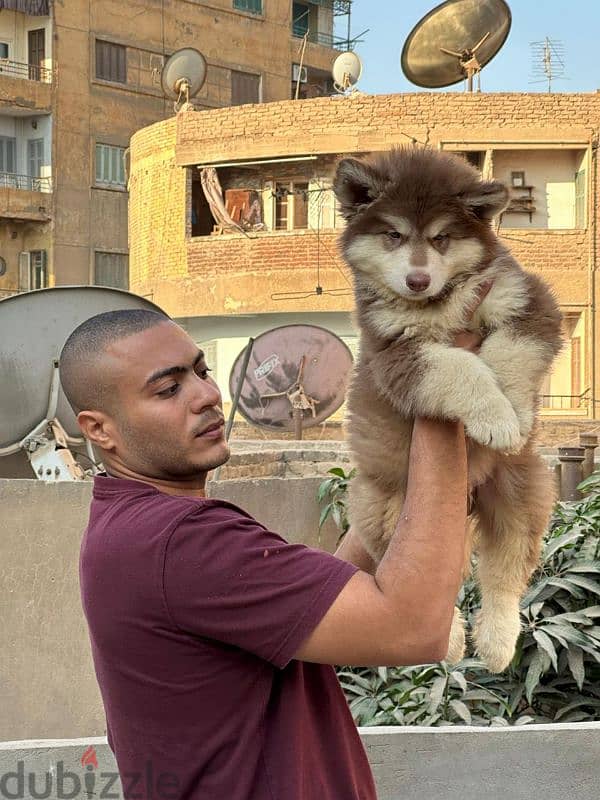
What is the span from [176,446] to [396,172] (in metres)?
0.88

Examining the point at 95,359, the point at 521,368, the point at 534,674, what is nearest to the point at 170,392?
the point at 95,359

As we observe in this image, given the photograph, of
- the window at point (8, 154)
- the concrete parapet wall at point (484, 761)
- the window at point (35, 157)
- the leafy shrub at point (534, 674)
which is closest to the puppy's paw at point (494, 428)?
the concrete parapet wall at point (484, 761)

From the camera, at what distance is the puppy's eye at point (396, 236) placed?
2.49m

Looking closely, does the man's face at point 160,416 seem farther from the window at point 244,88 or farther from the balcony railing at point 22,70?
the window at point 244,88

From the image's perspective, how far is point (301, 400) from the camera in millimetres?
12148

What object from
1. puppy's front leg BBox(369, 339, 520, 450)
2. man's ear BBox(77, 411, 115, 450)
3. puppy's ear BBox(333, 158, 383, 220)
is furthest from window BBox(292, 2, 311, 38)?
man's ear BBox(77, 411, 115, 450)

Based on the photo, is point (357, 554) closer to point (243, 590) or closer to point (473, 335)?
point (473, 335)

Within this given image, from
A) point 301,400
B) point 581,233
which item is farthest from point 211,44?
point 301,400

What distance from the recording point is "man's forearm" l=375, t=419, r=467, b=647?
1846 mm

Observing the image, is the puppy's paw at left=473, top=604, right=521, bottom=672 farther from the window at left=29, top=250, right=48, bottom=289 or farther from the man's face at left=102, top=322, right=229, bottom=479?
the window at left=29, top=250, right=48, bottom=289

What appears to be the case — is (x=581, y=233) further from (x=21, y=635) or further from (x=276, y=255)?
(x=21, y=635)

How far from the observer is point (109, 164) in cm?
3350

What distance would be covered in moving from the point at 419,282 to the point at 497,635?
0.95 m

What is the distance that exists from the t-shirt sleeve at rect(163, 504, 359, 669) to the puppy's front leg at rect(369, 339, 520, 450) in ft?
1.85
